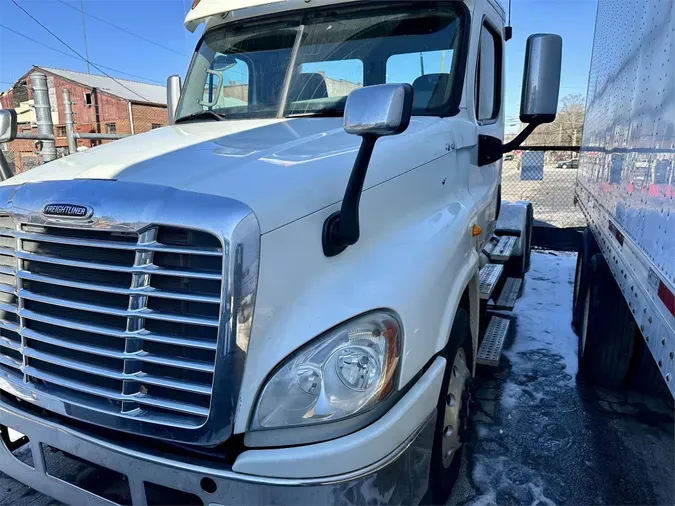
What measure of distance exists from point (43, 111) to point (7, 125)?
10.1ft

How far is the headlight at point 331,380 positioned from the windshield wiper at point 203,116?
197 cm

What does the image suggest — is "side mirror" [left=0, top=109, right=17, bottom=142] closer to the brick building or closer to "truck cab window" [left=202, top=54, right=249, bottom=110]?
"truck cab window" [left=202, top=54, right=249, bottom=110]

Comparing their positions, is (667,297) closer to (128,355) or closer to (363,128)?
(363,128)

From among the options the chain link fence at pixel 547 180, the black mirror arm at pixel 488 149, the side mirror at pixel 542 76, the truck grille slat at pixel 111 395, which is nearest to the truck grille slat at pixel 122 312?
the truck grille slat at pixel 111 395

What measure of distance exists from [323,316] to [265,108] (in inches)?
67.8

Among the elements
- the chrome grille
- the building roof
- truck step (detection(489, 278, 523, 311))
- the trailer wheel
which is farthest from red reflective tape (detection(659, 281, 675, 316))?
the building roof

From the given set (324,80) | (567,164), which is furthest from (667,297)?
(567,164)

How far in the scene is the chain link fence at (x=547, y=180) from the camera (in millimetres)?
9669

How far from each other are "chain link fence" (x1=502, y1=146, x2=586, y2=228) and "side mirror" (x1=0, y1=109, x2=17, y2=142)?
7907 millimetres

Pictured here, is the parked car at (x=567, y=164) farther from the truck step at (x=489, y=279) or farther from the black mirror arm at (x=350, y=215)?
the black mirror arm at (x=350, y=215)

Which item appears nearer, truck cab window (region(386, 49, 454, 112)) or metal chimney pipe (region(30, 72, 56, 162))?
truck cab window (region(386, 49, 454, 112))

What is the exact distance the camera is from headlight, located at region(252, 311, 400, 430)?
5.23 ft

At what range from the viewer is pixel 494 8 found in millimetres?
3422

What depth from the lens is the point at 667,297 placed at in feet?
6.09
